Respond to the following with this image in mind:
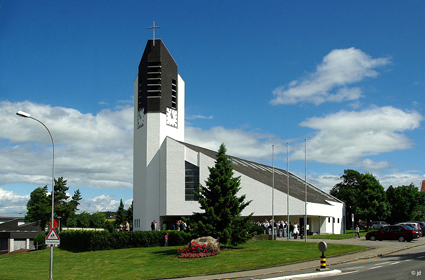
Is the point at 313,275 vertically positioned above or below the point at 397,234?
above

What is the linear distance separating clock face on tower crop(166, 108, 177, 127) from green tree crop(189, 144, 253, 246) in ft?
72.6

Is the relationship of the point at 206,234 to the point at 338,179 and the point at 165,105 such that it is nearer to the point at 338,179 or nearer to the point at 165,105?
the point at 165,105

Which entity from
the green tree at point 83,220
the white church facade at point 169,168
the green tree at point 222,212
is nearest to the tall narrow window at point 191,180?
the white church facade at point 169,168

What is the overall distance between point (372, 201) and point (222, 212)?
137ft

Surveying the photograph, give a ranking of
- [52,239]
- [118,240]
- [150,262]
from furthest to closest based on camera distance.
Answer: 1. [118,240]
2. [150,262]
3. [52,239]

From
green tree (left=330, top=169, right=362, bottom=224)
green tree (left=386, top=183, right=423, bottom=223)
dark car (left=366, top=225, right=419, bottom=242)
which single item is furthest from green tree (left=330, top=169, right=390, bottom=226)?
dark car (left=366, top=225, right=419, bottom=242)

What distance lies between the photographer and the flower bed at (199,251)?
26453 mm

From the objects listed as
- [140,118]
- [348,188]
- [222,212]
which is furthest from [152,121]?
[348,188]

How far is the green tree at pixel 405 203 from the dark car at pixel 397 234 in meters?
30.1

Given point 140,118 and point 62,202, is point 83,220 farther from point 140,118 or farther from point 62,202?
point 140,118

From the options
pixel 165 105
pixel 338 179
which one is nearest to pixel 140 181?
pixel 165 105

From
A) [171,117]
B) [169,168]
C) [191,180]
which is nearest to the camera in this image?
[191,180]

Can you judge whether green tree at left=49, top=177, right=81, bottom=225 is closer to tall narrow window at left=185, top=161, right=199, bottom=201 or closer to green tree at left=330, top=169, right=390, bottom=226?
tall narrow window at left=185, top=161, right=199, bottom=201

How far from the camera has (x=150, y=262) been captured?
26328 mm
